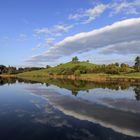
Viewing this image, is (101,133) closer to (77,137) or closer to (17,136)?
(77,137)

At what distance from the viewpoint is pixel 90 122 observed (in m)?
26.8

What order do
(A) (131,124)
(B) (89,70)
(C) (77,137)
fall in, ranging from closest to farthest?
(C) (77,137), (A) (131,124), (B) (89,70)

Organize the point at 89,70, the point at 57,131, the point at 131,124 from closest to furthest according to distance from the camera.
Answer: the point at 57,131, the point at 131,124, the point at 89,70

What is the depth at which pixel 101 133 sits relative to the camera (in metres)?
22.1

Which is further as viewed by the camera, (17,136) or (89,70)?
(89,70)

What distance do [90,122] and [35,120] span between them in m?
6.26

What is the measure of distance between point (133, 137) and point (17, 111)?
58.0ft

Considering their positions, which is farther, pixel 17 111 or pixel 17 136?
pixel 17 111

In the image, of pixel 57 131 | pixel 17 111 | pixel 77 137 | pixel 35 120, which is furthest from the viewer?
pixel 17 111

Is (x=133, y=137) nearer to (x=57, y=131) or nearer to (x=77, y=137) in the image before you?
(x=77, y=137)

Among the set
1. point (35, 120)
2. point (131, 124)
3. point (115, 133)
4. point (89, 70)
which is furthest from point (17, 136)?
point (89, 70)

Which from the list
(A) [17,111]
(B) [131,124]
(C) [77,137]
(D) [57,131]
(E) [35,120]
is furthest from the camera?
(A) [17,111]

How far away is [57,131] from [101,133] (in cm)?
410

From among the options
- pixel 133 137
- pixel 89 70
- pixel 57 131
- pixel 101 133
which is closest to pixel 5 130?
pixel 57 131
